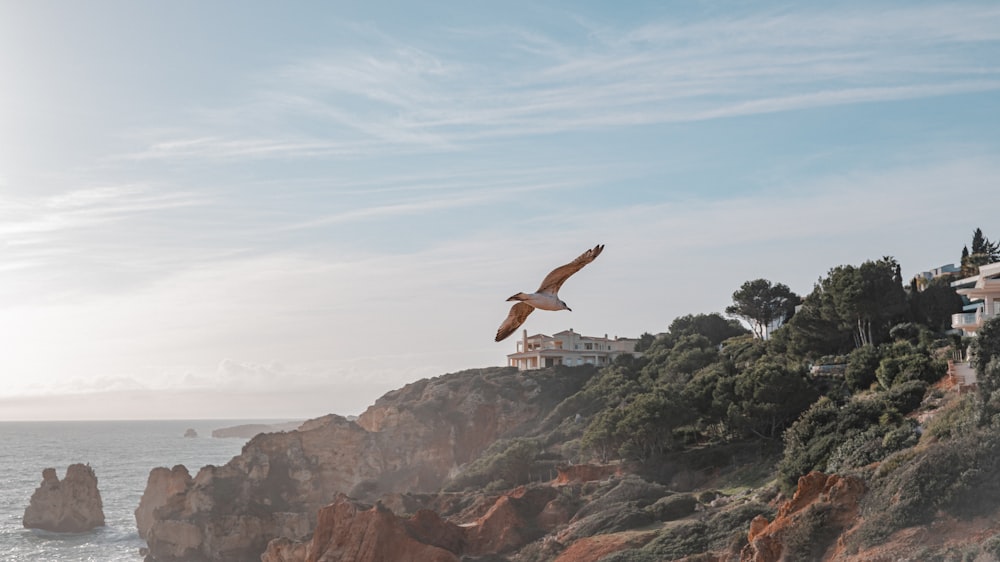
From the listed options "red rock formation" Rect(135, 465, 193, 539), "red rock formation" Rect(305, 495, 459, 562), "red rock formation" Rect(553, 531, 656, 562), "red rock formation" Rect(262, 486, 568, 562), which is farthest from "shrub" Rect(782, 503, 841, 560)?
"red rock formation" Rect(135, 465, 193, 539)

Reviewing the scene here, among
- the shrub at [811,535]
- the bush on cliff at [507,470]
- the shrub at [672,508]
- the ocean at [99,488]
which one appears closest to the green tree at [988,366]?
the shrub at [811,535]

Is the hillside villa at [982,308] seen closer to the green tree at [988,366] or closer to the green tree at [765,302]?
the green tree at [988,366]

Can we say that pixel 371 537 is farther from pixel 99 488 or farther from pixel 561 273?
pixel 99 488

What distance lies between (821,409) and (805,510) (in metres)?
14.8

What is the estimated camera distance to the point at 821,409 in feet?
137

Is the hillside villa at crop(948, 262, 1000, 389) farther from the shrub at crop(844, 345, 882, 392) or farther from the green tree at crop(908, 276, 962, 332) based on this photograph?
the green tree at crop(908, 276, 962, 332)

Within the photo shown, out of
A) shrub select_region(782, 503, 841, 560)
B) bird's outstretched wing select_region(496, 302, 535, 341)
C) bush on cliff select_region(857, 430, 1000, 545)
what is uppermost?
bird's outstretched wing select_region(496, 302, 535, 341)

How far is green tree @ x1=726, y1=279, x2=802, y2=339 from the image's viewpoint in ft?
249

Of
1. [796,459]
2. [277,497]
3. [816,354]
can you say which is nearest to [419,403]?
[277,497]

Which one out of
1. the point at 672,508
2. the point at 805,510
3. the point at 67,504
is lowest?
the point at 67,504

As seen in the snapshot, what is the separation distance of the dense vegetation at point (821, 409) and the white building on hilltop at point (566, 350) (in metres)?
12.8

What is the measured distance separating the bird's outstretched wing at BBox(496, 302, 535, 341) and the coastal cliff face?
48828 millimetres

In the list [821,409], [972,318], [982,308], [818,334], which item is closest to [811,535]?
[821,409]

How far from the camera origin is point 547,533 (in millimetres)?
39875
